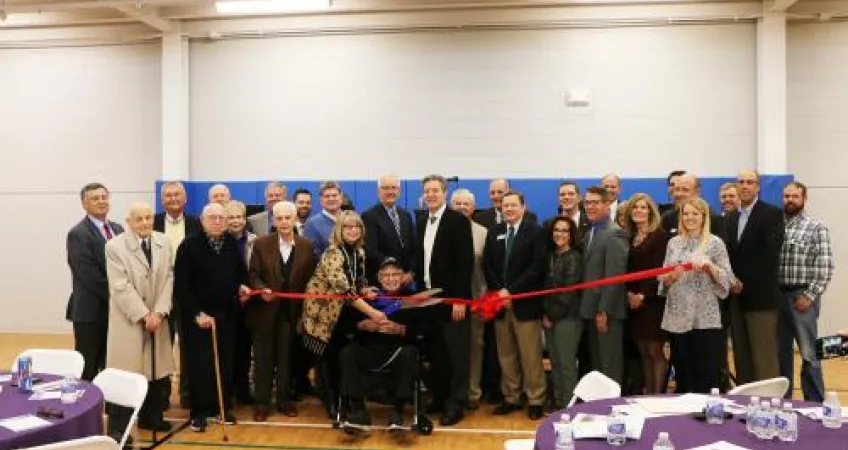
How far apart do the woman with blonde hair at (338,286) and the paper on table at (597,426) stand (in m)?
2.26

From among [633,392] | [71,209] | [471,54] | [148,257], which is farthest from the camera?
[71,209]

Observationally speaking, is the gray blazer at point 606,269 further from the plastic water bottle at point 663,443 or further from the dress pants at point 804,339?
the plastic water bottle at point 663,443

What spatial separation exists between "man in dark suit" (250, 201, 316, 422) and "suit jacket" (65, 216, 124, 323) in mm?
1065

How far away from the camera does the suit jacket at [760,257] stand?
5.04 metres

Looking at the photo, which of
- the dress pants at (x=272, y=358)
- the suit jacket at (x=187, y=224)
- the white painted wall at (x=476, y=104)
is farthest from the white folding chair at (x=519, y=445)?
the white painted wall at (x=476, y=104)

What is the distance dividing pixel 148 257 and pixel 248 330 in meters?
1.00

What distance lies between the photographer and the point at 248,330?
18.5 ft

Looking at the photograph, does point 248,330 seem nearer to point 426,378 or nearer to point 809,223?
point 426,378

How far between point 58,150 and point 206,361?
19.5 feet

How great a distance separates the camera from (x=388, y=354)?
509 cm

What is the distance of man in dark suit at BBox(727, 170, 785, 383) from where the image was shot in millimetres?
5043

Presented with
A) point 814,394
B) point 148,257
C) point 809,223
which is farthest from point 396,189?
point 814,394

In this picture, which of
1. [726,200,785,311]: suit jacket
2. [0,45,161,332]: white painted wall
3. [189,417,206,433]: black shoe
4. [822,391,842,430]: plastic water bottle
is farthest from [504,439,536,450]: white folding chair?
[0,45,161,332]: white painted wall

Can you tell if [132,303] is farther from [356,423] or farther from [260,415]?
[356,423]
